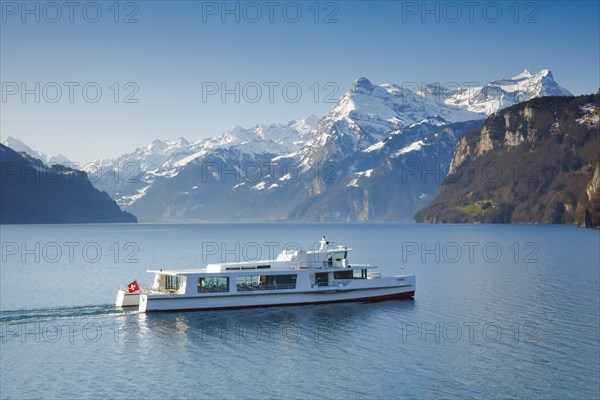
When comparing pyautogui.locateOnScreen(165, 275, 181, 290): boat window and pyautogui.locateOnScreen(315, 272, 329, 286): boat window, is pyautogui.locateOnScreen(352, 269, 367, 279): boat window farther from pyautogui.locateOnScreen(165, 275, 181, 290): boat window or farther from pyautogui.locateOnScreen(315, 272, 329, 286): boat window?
pyautogui.locateOnScreen(165, 275, 181, 290): boat window

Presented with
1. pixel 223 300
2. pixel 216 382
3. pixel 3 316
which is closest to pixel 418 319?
pixel 223 300

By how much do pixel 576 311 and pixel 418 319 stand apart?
1832 centimetres

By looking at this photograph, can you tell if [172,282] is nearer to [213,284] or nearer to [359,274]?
[213,284]

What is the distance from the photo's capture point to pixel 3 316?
3110 inches

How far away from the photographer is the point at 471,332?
7012cm

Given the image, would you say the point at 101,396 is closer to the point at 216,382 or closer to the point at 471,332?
the point at 216,382

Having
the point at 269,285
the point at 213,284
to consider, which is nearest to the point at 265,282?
the point at 269,285

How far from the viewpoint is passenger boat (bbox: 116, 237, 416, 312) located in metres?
83.4

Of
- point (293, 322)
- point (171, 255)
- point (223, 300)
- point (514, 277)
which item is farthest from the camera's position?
point (171, 255)

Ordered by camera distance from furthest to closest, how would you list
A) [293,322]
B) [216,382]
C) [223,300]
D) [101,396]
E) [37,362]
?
1. [223,300]
2. [293,322]
3. [37,362]
4. [216,382]
5. [101,396]

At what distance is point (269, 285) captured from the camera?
285 feet

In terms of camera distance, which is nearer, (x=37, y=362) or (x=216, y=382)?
(x=216, y=382)

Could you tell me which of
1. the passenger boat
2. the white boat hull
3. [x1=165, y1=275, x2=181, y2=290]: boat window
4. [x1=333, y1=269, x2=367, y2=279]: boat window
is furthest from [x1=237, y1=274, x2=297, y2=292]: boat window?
[x1=165, y1=275, x2=181, y2=290]: boat window

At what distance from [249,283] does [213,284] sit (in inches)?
177
